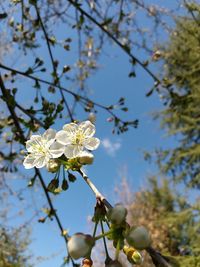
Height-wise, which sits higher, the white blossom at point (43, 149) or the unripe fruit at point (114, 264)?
the white blossom at point (43, 149)

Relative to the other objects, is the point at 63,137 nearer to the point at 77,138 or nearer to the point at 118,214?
the point at 77,138

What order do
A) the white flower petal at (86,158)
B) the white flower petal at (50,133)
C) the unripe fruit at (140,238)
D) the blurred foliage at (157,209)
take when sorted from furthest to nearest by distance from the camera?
1. the blurred foliage at (157,209)
2. the white flower petal at (50,133)
3. the white flower petal at (86,158)
4. the unripe fruit at (140,238)

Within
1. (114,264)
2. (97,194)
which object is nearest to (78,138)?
(97,194)

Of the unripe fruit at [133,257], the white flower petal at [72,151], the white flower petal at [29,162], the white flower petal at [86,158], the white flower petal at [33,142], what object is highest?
the white flower petal at [33,142]

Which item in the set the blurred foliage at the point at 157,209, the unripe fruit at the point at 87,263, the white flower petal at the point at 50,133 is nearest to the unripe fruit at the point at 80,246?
the unripe fruit at the point at 87,263

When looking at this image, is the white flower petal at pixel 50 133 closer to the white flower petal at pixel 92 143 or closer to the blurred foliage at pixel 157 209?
the white flower petal at pixel 92 143

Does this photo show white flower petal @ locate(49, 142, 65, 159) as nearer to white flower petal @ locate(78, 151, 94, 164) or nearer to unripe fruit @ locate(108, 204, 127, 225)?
white flower petal @ locate(78, 151, 94, 164)

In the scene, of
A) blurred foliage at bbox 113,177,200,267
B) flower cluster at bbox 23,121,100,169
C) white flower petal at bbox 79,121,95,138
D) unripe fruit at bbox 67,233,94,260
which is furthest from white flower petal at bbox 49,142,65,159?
blurred foliage at bbox 113,177,200,267

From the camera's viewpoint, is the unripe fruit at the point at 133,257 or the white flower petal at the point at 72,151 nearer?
the unripe fruit at the point at 133,257
